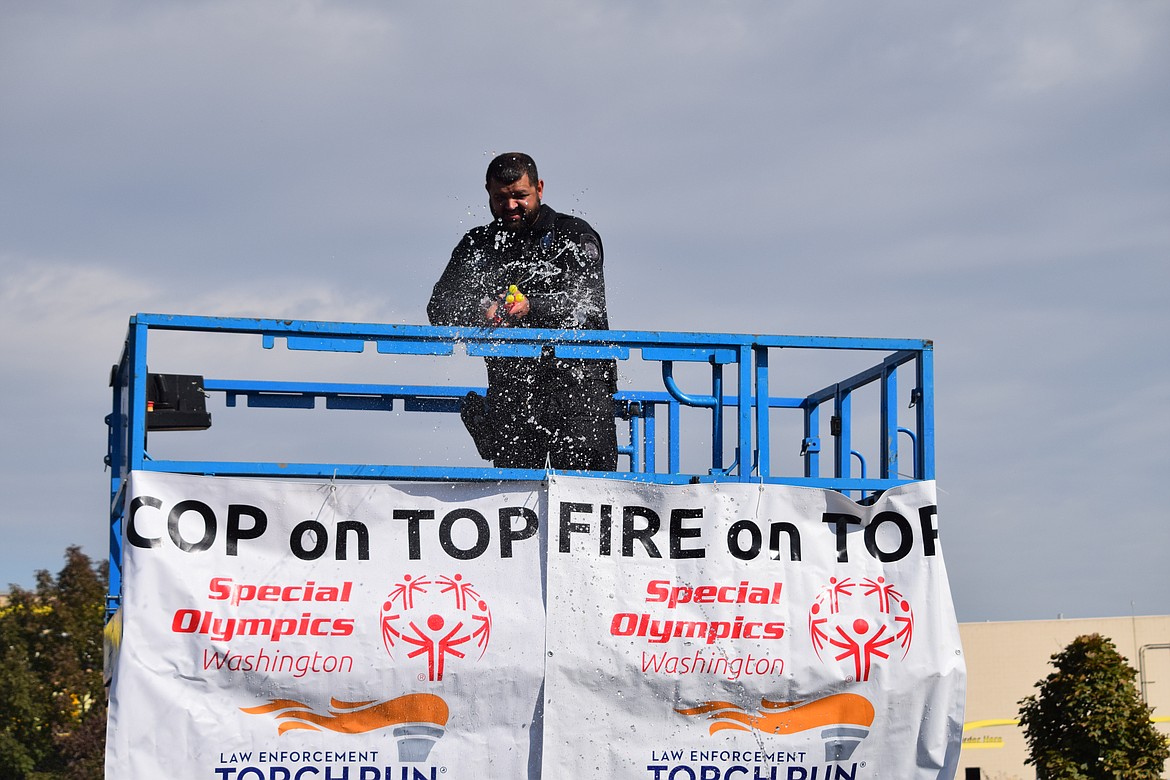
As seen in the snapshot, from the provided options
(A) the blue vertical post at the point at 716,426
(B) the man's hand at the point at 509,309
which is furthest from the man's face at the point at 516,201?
(A) the blue vertical post at the point at 716,426

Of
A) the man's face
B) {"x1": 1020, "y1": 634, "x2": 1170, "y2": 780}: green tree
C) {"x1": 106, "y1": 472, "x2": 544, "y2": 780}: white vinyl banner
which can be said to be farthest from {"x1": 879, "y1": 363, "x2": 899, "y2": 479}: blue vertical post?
{"x1": 1020, "y1": 634, "x2": 1170, "y2": 780}: green tree

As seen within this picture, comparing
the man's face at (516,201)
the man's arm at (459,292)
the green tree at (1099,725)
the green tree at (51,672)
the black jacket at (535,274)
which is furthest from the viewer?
the green tree at (51,672)

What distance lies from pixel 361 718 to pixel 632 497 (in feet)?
4.76

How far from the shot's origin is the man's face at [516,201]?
7.67 meters

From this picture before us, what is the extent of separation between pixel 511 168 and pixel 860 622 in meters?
2.82

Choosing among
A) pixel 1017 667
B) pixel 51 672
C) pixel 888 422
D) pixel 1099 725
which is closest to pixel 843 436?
pixel 888 422

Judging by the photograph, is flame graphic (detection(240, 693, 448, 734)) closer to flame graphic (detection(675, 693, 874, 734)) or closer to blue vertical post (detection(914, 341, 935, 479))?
flame graphic (detection(675, 693, 874, 734))

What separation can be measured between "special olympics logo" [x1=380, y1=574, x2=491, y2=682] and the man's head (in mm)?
2131

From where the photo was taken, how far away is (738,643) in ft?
21.3

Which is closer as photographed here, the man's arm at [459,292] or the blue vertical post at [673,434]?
the man's arm at [459,292]

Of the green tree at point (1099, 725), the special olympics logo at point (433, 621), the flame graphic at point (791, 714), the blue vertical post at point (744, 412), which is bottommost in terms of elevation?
the green tree at point (1099, 725)

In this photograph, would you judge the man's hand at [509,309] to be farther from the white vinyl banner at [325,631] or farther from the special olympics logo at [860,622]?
the special olympics logo at [860,622]

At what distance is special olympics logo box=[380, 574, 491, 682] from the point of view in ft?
20.6

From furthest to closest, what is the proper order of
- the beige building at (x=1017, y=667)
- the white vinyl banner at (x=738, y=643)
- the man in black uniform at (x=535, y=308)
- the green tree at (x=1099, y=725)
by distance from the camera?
the beige building at (x=1017, y=667)
the green tree at (x=1099, y=725)
the man in black uniform at (x=535, y=308)
the white vinyl banner at (x=738, y=643)
